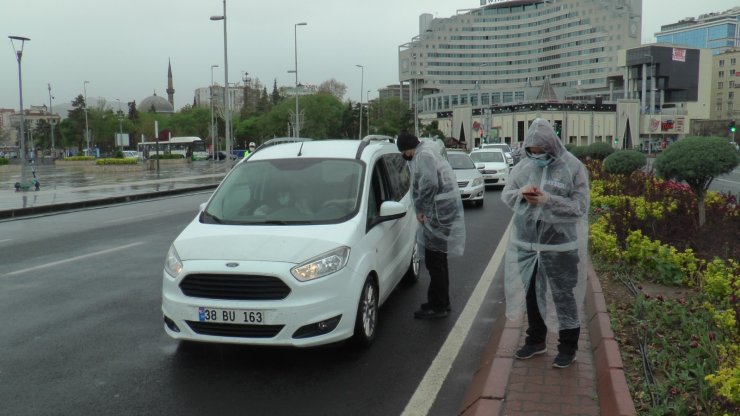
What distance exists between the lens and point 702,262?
5945 mm

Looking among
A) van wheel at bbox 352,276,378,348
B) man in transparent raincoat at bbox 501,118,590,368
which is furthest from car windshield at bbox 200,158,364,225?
man in transparent raincoat at bbox 501,118,590,368

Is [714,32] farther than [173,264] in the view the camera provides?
Yes

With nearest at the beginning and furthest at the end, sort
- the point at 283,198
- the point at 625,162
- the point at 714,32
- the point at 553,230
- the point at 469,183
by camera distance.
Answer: the point at 553,230
the point at 283,198
the point at 625,162
the point at 469,183
the point at 714,32

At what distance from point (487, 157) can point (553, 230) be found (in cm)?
1969

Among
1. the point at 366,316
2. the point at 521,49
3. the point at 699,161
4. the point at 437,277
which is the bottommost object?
the point at 366,316

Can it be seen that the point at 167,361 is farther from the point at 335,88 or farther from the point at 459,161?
the point at 335,88

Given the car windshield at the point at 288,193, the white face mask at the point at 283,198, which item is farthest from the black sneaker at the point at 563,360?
the white face mask at the point at 283,198

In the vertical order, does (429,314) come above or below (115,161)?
below

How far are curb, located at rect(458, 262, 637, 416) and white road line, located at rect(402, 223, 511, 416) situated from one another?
236mm

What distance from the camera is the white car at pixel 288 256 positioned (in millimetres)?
4531

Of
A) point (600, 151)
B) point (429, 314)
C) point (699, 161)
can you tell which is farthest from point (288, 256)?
point (600, 151)

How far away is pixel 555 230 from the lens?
432 centimetres

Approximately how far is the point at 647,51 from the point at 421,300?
133074 millimetres

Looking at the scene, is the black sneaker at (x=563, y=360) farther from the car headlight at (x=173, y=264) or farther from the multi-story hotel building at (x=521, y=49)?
the multi-story hotel building at (x=521, y=49)
